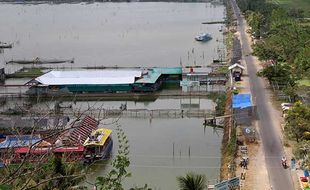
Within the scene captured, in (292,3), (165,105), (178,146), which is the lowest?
(178,146)

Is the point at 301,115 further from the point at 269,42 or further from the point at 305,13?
the point at 305,13

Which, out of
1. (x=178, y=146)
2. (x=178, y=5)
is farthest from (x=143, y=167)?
(x=178, y=5)

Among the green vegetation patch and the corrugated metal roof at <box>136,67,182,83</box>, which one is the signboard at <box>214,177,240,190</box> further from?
the green vegetation patch

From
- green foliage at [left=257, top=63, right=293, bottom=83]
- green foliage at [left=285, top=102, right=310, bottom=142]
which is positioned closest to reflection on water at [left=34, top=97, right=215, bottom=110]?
green foliage at [left=257, top=63, right=293, bottom=83]

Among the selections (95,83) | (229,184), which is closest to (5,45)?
(95,83)

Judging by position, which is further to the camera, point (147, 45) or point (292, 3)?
point (292, 3)

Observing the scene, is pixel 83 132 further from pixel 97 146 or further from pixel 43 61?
pixel 43 61
